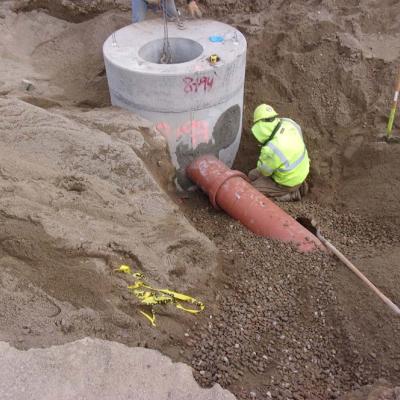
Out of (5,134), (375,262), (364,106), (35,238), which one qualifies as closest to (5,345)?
(35,238)

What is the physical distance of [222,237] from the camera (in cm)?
429

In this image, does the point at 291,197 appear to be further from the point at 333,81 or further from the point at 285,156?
the point at 333,81

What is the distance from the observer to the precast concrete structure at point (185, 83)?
14.5 feet

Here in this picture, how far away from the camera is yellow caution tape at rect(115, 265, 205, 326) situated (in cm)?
315

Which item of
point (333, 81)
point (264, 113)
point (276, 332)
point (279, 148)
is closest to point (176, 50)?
point (264, 113)

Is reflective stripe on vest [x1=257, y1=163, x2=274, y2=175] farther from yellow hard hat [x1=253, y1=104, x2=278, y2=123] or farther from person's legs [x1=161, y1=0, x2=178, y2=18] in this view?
person's legs [x1=161, y1=0, x2=178, y2=18]

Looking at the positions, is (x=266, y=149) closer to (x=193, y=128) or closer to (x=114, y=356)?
(x=193, y=128)

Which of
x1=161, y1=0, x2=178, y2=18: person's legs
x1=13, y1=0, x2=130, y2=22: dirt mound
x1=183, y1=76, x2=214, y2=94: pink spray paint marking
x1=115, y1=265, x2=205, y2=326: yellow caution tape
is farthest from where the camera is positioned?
x1=13, y1=0, x2=130, y2=22: dirt mound

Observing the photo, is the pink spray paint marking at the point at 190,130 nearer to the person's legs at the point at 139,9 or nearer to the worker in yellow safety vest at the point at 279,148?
the worker in yellow safety vest at the point at 279,148

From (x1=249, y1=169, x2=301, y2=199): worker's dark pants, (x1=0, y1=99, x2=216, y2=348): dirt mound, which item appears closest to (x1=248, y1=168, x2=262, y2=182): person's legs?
(x1=249, y1=169, x2=301, y2=199): worker's dark pants

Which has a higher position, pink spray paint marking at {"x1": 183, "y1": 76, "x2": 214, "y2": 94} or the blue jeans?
the blue jeans

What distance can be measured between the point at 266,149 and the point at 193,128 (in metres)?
0.79

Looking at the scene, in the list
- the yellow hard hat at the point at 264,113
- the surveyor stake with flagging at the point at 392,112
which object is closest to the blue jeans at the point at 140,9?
the yellow hard hat at the point at 264,113

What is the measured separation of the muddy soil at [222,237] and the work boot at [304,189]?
0.12 m
